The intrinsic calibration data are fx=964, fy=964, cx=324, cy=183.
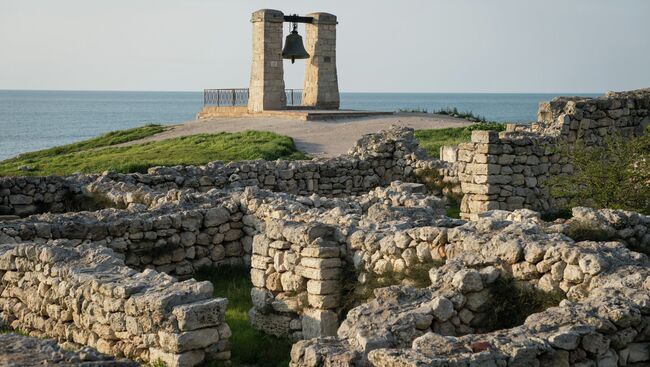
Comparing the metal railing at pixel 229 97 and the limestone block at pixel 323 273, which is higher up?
the metal railing at pixel 229 97

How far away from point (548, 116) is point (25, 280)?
1306cm

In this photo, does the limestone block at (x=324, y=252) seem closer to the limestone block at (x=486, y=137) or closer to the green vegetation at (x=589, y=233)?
the green vegetation at (x=589, y=233)

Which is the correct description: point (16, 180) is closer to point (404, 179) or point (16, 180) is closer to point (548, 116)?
point (404, 179)

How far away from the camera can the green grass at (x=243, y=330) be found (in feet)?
32.7

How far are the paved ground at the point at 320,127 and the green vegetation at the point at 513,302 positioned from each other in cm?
1901

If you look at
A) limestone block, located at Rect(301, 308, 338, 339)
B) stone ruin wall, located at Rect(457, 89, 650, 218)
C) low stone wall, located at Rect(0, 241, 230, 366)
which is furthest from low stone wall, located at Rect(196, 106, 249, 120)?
limestone block, located at Rect(301, 308, 338, 339)

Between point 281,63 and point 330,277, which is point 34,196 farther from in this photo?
point 281,63

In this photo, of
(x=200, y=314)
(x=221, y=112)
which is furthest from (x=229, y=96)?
(x=200, y=314)

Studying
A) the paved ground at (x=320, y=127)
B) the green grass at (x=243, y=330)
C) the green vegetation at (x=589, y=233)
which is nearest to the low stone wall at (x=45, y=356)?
the green grass at (x=243, y=330)

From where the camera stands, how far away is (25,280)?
11094mm

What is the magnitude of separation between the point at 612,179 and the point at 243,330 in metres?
7.98

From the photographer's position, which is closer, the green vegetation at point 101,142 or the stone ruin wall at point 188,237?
the stone ruin wall at point 188,237

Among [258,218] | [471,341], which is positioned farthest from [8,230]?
[471,341]

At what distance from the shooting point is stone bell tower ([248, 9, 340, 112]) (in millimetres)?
37656
